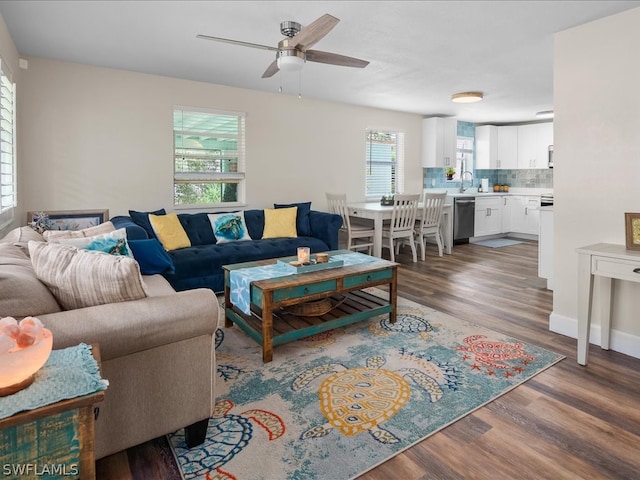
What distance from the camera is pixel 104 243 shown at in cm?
256

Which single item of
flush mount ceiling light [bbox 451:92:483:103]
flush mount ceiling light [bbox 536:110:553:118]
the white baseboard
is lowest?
the white baseboard

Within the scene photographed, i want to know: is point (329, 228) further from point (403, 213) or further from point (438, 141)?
point (438, 141)

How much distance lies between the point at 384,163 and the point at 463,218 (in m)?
1.76

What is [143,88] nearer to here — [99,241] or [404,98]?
[99,241]

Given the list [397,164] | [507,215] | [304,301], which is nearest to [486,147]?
[507,215]

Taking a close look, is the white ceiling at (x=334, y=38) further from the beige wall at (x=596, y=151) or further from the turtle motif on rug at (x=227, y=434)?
the turtle motif on rug at (x=227, y=434)

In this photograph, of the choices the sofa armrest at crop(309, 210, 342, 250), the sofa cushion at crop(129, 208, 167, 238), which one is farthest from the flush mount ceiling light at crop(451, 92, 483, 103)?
the sofa cushion at crop(129, 208, 167, 238)

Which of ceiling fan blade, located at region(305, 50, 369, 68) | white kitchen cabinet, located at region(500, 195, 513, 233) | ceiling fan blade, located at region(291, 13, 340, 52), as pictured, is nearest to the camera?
ceiling fan blade, located at region(291, 13, 340, 52)

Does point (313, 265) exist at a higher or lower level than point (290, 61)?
lower

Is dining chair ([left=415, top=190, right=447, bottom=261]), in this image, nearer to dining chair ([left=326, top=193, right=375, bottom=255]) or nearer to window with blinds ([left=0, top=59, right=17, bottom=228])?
dining chair ([left=326, top=193, right=375, bottom=255])

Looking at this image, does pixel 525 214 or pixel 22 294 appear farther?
pixel 525 214

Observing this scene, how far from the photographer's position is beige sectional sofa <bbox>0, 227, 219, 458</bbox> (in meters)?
1.44

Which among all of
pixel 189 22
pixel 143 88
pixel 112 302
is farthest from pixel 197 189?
pixel 112 302

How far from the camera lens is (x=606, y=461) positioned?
1.68 meters
